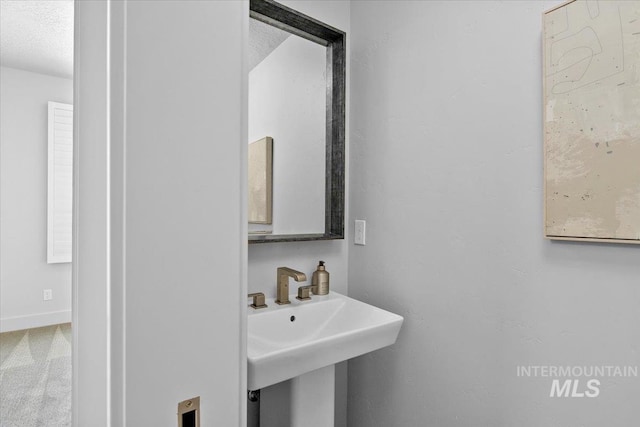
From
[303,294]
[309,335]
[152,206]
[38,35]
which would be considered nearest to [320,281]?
[303,294]

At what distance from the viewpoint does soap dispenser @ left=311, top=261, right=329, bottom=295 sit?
148 cm

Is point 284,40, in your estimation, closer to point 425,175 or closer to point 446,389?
point 425,175

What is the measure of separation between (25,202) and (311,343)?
0.73m

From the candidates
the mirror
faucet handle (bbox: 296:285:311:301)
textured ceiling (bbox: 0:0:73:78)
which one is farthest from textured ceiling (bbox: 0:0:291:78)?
faucet handle (bbox: 296:285:311:301)

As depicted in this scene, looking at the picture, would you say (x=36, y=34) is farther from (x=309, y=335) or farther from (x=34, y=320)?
(x=309, y=335)

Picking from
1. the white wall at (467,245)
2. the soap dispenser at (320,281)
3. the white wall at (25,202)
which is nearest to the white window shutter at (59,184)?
the white wall at (25,202)

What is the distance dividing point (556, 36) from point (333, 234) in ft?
3.19

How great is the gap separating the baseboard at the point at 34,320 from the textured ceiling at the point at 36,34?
0.46 metres

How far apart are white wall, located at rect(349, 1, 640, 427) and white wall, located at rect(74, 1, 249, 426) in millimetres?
802

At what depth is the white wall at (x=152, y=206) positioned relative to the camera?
2.05ft

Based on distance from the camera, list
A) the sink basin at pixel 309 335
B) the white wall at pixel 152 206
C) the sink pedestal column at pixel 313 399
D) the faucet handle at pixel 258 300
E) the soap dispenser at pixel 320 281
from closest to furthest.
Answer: the white wall at pixel 152 206 → the sink basin at pixel 309 335 → the sink pedestal column at pixel 313 399 → the faucet handle at pixel 258 300 → the soap dispenser at pixel 320 281

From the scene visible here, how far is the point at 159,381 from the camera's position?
668mm

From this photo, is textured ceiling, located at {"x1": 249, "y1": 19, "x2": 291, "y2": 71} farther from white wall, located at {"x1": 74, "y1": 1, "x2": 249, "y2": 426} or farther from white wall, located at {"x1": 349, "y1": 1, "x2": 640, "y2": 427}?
white wall, located at {"x1": 74, "y1": 1, "x2": 249, "y2": 426}

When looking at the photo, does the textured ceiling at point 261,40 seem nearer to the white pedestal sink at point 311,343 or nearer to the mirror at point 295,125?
the mirror at point 295,125
